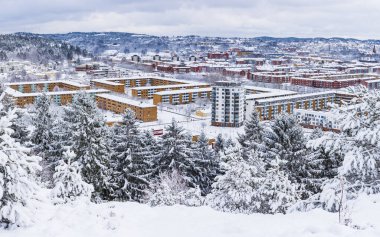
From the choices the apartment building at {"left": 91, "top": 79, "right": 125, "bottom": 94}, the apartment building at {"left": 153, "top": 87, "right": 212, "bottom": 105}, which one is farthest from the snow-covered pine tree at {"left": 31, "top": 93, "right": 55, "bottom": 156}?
the apartment building at {"left": 91, "top": 79, "right": 125, "bottom": 94}

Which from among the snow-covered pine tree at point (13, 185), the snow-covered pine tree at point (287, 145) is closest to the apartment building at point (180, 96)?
the snow-covered pine tree at point (287, 145)

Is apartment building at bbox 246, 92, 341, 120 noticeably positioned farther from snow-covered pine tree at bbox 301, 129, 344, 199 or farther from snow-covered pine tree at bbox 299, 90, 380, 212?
snow-covered pine tree at bbox 299, 90, 380, 212

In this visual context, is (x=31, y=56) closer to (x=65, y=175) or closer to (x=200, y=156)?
(x=200, y=156)

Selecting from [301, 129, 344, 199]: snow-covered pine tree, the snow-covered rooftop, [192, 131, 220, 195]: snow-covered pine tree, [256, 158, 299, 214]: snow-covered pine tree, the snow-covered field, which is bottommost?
the snow-covered rooftop

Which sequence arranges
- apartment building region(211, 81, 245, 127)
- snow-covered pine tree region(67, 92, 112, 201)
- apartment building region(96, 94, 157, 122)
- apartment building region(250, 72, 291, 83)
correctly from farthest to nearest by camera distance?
apartment building region(250, 72, 291, 83), apartment building region(96, 94, 157, 122), apartment building region(211, 81, 245, 127), snow-covered pine tree region(67, 92, 112, 201)

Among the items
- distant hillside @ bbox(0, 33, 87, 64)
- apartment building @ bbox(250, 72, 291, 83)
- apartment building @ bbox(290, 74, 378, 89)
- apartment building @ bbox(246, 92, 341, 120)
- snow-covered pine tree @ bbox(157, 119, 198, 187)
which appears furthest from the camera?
distant hillside @ bbox(0, 33, 87, 64)

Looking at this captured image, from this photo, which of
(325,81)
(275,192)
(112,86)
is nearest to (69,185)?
(275,192)

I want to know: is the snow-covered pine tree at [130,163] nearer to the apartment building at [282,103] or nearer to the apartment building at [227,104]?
the apartment building at [227,104]
